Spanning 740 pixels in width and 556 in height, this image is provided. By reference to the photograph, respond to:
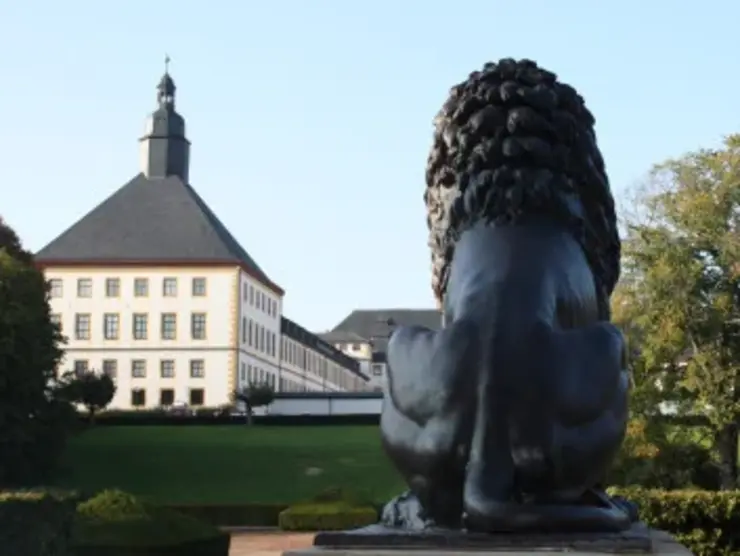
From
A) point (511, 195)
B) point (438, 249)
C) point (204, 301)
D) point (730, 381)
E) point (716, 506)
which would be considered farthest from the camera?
point (204, 301)

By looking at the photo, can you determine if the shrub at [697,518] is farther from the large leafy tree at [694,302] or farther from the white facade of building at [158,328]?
the white facade of building at [158,328]

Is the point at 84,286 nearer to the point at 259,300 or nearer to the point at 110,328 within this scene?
the point at 110,328

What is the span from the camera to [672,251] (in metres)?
26.6

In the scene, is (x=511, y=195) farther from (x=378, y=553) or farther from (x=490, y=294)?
(x=378, y=553)

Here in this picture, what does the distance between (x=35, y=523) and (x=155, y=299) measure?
7289 cm

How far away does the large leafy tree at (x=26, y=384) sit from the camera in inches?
1303

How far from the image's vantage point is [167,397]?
86.4 metres

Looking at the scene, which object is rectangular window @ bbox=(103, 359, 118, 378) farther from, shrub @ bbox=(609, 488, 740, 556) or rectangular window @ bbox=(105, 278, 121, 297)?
shrub @ bbox=(609, 488, 740, 556)

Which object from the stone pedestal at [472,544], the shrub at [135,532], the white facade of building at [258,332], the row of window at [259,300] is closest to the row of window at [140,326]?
the white facade of building at [258,332]

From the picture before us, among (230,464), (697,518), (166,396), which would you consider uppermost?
(166,396)

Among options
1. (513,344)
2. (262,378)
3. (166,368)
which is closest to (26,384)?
(513,344)

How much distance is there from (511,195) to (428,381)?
1107 mm

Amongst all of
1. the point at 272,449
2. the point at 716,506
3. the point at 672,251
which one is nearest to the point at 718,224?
the point at 672,251

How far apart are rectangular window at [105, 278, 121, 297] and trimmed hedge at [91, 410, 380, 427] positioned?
24.3 metres
